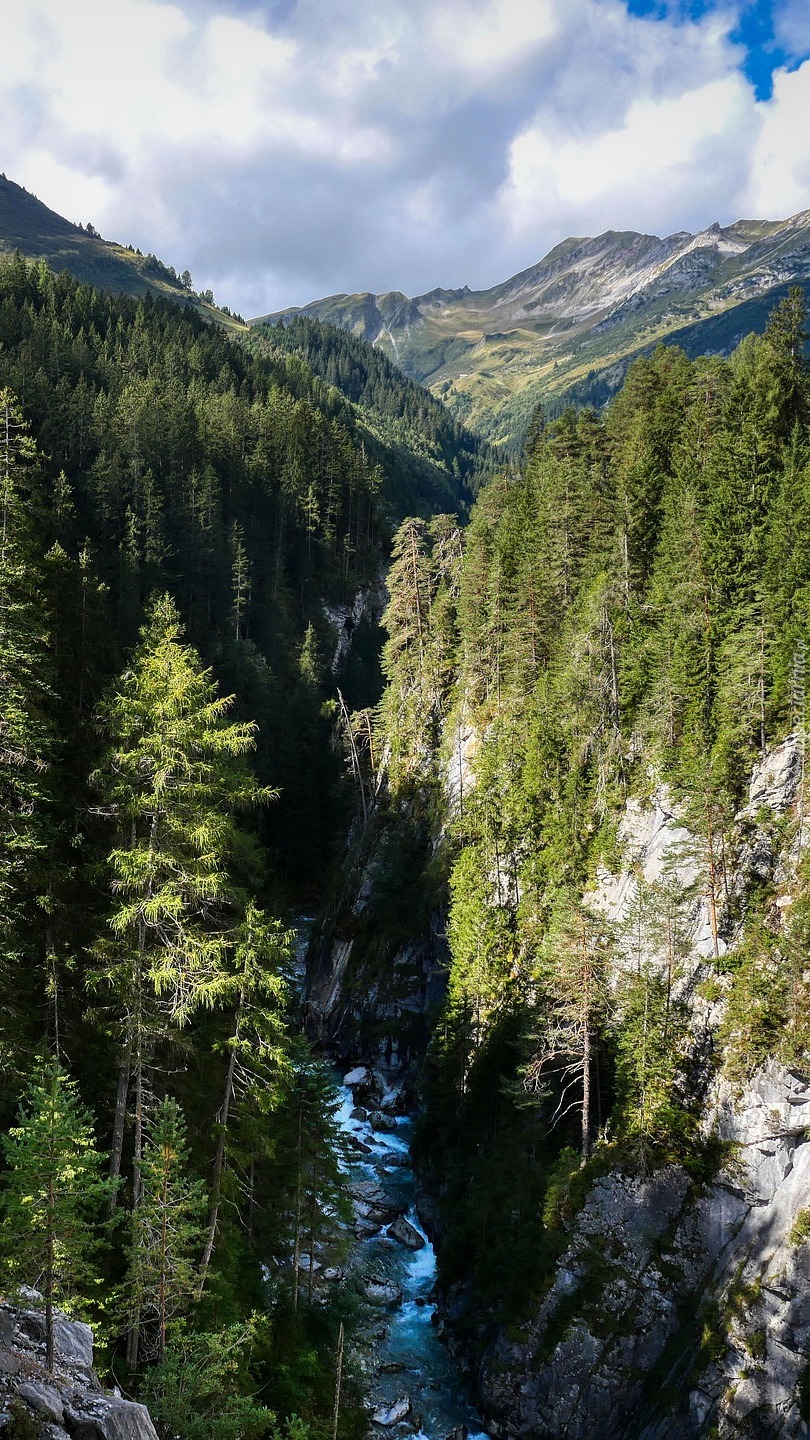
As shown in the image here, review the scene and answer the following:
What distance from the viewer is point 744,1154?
24031 millimetres

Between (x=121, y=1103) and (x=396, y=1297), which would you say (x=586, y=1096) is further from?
(x=121, y=1103)

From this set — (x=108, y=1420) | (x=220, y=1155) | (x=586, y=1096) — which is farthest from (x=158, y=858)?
(x=586, y=1096)

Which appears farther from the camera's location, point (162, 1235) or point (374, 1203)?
point (374, 1203)

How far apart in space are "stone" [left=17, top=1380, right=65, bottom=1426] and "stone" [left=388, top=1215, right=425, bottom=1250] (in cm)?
2803

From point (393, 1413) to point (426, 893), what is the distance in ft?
85.8

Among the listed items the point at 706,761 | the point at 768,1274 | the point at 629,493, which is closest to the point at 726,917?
the point at 706,761

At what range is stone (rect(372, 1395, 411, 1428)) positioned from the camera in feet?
80.6

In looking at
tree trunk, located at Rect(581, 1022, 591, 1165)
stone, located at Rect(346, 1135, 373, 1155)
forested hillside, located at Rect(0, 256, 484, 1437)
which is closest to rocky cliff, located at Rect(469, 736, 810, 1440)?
tree trunk, located at Rect(581, 1022, 591, 1165)

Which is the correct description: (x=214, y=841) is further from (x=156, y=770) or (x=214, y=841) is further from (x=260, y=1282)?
(x=260, y=1282)

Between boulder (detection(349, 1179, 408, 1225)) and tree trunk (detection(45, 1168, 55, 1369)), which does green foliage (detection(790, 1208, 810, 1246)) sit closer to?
Answer: tree trunk (detection(45, 1168, 55, 1369))

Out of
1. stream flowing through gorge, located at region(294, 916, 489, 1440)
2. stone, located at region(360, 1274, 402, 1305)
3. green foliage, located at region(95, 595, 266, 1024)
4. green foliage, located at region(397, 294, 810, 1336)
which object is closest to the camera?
green foliage, located at region(95, 595, 266, 1024)

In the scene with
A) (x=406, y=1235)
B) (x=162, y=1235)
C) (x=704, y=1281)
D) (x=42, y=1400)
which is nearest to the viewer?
(x=42, y=1400)

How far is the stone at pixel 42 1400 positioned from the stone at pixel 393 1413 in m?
20.2

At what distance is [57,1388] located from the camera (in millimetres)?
10023
